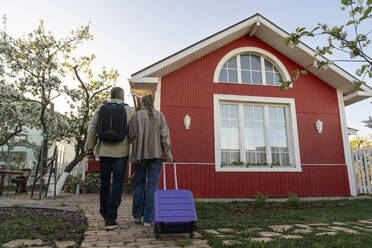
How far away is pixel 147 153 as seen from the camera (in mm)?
3240

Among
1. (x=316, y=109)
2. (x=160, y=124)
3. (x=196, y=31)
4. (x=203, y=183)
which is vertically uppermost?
(x=196, y=31)

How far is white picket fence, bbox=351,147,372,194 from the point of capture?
313 inches

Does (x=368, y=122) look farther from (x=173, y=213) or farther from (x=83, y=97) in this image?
(x=83, y=97)

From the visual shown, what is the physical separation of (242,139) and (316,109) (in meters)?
2.71

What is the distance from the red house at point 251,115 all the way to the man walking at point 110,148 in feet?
12.4

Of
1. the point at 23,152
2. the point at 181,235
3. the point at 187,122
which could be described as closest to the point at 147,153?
the point at 181,235

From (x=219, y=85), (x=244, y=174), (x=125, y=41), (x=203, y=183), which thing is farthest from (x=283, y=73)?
(x=125, y=41)

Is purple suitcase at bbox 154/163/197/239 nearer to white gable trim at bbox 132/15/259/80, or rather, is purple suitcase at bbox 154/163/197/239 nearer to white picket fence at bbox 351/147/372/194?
white gable trim at bbox 132/15/259/80

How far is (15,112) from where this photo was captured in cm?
938

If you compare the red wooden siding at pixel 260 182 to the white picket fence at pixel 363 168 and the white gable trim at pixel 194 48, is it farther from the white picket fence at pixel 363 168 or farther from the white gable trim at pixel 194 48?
the white gable trim at pixel 194 48

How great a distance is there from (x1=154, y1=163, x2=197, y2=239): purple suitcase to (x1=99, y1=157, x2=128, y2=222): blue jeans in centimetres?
64

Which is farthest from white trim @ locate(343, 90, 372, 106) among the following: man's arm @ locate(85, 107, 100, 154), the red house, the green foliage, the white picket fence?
man's arm @ locate(85, 107, 100, 154)

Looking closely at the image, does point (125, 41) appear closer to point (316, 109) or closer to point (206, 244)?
point (316, 109)

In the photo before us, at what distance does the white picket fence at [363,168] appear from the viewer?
7945mm
